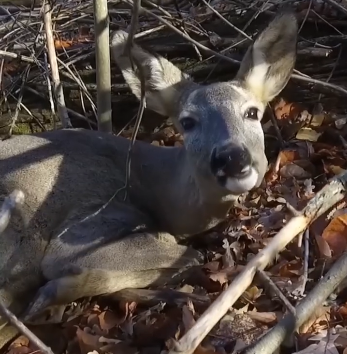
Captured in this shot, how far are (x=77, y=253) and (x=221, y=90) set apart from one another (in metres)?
1.35

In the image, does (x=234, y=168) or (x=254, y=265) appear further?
(x=234, y=168)

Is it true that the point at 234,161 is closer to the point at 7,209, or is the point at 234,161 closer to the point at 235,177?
the point at 235,177

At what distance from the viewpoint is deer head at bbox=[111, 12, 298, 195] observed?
4031 millimetres

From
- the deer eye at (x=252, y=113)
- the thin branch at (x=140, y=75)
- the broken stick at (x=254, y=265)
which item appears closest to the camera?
the broken stick at (x=254, y=265)

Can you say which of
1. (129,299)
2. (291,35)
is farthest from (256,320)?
(291,35)

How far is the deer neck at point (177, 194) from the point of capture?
4508 millimetres

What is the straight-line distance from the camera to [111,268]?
4.30 m

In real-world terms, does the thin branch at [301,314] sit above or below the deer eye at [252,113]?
above

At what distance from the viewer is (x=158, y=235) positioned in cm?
468

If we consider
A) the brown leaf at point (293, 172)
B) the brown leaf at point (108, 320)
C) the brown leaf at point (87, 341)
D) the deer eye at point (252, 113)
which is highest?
the deer eye at point (252, 113)

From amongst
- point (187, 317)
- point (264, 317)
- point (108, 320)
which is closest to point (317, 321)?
point (264, 317)

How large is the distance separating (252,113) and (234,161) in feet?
2.34

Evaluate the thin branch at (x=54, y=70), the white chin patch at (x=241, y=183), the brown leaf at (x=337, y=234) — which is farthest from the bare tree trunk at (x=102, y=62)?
the brown leaf at (x=337, y=234)

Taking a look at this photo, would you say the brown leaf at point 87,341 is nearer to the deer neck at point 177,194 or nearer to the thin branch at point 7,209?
the thin branch at point 7,209
